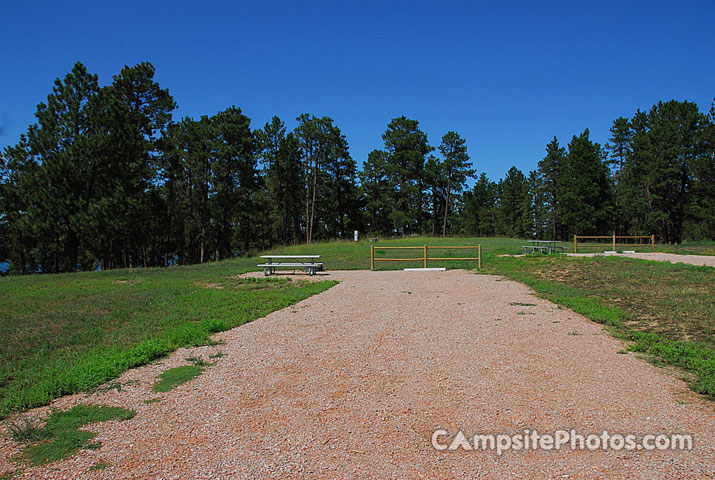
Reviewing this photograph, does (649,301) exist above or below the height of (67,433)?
above

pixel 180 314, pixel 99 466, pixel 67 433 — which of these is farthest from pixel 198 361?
pixel 180 314

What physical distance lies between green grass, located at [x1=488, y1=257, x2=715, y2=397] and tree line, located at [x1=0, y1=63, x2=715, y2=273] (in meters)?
25.4

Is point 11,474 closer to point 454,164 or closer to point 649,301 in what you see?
point 649,301

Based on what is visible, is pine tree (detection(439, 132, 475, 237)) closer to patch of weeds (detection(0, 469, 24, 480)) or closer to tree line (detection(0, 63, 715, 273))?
tree line (detection(0, 63, 715, 273))

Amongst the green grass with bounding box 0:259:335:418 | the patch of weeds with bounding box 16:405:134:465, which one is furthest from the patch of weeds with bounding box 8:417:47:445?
the green grass with bounding box 0:259:335:418

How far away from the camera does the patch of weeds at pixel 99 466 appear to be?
289 centimetres

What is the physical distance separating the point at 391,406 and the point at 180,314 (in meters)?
5.93

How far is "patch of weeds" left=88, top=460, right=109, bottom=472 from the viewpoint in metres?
2.89

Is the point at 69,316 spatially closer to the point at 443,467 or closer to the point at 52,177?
the point at 443,467

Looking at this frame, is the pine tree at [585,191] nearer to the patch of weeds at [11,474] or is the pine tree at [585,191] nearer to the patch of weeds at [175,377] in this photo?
the patch of weeds at [175,377]

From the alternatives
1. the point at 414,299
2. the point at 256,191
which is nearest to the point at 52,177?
the point at 256,191

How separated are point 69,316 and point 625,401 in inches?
365

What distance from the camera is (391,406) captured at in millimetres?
3889

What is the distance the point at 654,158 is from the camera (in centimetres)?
4228
